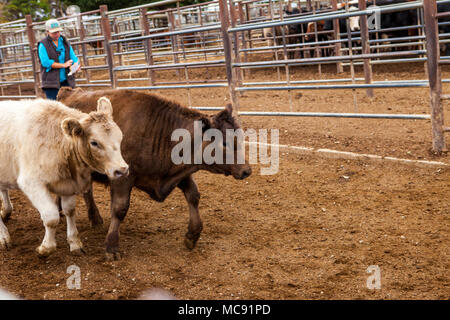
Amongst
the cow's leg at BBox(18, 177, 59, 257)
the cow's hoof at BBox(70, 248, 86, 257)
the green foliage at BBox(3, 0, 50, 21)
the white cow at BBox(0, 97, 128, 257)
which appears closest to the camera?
the white cow at BBox(0, 97, 128, 257)

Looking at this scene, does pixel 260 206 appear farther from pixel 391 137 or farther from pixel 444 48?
pixel 444 48

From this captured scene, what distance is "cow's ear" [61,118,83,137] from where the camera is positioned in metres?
3.84

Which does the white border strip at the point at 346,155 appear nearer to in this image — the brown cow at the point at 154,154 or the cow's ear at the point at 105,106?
the brown cow at the point at 154,154

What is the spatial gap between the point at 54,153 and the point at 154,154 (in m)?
0.79

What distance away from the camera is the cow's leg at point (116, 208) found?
4.22 metres

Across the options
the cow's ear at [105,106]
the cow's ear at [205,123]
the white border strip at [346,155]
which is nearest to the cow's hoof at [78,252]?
the cow's ear at [105,106]

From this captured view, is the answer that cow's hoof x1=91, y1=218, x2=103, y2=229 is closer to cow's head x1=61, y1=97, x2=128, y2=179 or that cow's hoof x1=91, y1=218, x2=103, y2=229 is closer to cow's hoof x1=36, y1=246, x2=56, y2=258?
cow's hoof x1=36, y1=246, x2=56, y2=258

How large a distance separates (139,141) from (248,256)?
129 centimetres

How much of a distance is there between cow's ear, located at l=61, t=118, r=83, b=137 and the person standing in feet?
12.5

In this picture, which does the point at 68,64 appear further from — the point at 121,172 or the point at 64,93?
the point at 121,172

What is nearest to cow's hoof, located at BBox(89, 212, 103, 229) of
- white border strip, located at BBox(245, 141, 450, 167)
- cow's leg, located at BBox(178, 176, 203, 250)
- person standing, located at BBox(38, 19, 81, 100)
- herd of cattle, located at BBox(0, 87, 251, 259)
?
herd of cattle, located at BBox(0, 87, 251, 259)

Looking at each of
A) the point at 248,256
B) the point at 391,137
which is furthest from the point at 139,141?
the point at 391,137

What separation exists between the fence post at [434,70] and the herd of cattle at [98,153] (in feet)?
9.00
